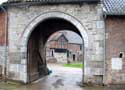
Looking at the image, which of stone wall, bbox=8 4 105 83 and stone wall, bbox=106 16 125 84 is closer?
stone wall, bbox=106 16 125 84

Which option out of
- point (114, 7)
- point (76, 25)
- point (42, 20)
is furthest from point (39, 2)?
point (114, 7)

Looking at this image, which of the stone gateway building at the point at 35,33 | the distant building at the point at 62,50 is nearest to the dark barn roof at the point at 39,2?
the stone gateway building at the point at 35,33

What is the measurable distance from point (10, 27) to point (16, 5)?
1334 millimetres

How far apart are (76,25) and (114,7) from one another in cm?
226

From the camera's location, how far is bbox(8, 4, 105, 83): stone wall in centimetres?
1770

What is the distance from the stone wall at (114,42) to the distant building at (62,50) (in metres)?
34.9

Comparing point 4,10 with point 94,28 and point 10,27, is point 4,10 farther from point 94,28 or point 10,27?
point 94,28

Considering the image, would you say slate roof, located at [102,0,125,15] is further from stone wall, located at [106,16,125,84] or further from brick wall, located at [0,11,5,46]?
brick wall, located at [0,11,5,46]

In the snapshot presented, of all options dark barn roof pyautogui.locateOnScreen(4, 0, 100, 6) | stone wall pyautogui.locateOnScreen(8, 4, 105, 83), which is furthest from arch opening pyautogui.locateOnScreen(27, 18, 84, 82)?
dark barn roof pyautogui.locateOnScreen(4, 0, 100, 6)

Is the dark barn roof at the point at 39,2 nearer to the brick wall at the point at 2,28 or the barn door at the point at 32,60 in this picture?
the brick wall at the point at 2,28

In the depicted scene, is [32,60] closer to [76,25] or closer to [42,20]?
[42,20]

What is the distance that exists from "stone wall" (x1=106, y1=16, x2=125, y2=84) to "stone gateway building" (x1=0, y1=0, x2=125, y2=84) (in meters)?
0.19

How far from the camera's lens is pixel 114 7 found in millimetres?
17891

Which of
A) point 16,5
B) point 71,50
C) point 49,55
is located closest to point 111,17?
point 16,5
